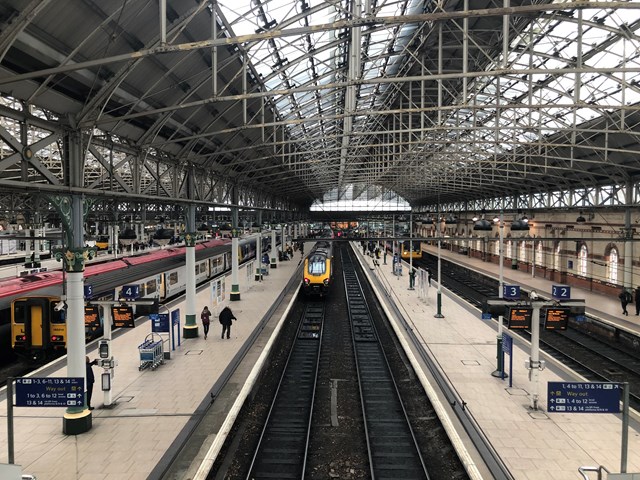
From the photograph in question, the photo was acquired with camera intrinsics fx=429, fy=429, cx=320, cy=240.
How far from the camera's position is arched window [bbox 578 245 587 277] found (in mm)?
28544

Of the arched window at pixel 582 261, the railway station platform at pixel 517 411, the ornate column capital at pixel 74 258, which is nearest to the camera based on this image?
the railway station platform at pixel 517 411

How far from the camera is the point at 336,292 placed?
29516 millimetres

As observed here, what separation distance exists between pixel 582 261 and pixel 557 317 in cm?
2186

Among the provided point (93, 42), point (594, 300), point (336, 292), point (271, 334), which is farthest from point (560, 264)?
point (93, 42)

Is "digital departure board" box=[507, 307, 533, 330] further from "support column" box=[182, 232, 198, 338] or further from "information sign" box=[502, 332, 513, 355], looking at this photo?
"support column" box=[182, 232, 198, 338]

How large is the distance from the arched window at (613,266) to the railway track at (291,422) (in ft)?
62.8

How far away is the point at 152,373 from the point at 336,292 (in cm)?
1819

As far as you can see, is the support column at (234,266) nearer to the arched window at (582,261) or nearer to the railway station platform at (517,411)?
the railway station platform at (517,411)

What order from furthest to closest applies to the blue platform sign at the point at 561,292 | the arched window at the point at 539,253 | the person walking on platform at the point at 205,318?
the arched window at the point at 539,253, the person walking on platform at the point at 205,318, the blue platform sign at the point at 561,292

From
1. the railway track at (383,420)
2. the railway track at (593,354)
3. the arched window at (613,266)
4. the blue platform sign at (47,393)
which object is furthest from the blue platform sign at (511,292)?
the arched window at (613,266)

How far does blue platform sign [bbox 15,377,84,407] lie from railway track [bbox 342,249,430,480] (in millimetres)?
5525

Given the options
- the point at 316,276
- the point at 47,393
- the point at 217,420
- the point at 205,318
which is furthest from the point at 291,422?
the point at 316,276

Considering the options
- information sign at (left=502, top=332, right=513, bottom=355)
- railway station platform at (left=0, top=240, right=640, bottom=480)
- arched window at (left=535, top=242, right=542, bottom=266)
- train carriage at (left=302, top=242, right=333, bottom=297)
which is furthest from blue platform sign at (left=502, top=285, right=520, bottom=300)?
arched window at (left=535, top=242, right=542, bottom=266)

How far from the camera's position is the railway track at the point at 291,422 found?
852cm
